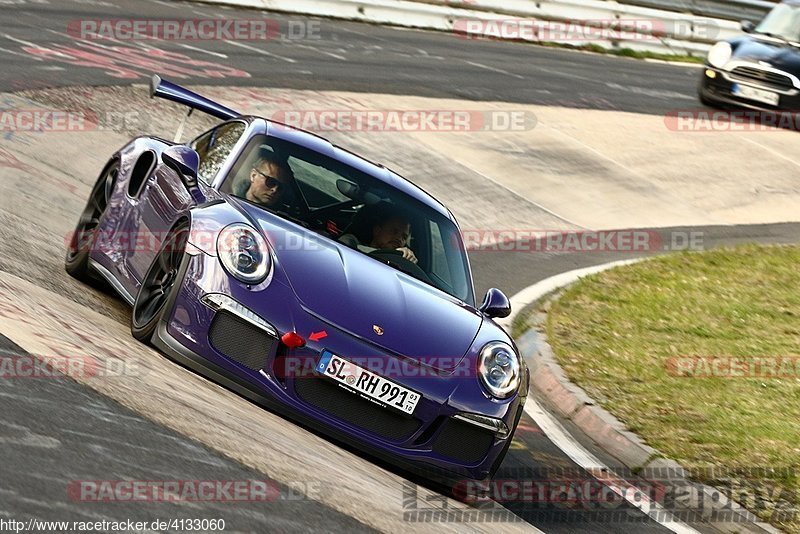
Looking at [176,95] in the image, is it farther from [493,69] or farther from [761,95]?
[761,95]

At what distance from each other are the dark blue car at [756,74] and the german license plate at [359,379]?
1604 cm

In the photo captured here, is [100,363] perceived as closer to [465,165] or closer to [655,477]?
[655,477]

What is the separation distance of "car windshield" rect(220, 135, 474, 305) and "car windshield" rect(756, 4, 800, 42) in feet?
51.2

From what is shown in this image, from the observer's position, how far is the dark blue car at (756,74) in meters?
20.5

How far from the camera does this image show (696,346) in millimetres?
10195

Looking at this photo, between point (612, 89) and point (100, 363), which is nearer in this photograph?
point (100, 363)

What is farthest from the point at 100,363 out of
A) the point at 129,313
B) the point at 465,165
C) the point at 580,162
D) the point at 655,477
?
the point at 580,162

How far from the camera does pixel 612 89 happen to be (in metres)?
22.4

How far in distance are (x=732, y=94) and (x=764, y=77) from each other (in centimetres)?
58

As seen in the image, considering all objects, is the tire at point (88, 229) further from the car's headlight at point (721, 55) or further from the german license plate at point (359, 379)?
the car's headlight at point (721, 55)

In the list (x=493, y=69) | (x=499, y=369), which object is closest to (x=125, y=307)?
(x=499, y=369)

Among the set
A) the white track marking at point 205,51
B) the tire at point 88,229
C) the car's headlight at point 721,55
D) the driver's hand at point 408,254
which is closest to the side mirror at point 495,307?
the driver's hand at point 408,254

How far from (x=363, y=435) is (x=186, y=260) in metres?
1.17

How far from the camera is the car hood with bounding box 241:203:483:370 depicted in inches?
238
